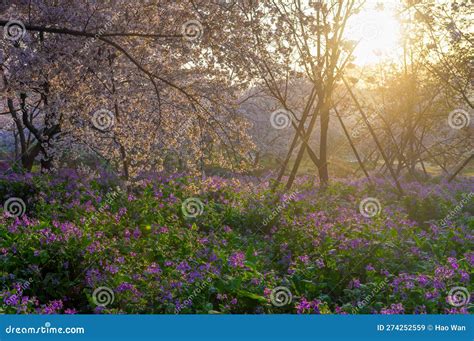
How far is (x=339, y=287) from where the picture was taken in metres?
8.65

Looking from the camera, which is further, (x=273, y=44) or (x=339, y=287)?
(x=273, y=44)

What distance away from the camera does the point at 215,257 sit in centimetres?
857

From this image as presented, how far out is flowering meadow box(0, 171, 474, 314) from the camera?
702 cm

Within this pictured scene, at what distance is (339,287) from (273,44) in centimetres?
752

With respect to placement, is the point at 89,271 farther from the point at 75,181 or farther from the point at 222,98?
the point at 75,181

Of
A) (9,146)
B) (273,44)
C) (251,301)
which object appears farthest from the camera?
(9,146)

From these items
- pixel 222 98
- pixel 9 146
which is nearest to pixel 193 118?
pixel 222 98

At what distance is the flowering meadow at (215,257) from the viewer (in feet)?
23.0

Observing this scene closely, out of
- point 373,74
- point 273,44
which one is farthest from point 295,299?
point 373,74

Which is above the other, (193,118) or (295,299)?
(193,118)

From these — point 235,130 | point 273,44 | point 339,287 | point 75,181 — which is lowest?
point 339,287

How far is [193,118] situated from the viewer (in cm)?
1030

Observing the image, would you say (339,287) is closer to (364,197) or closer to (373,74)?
(364,197)

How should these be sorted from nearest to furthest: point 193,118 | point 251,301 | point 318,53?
point 251,301 → point 193,118 → point 318,53
